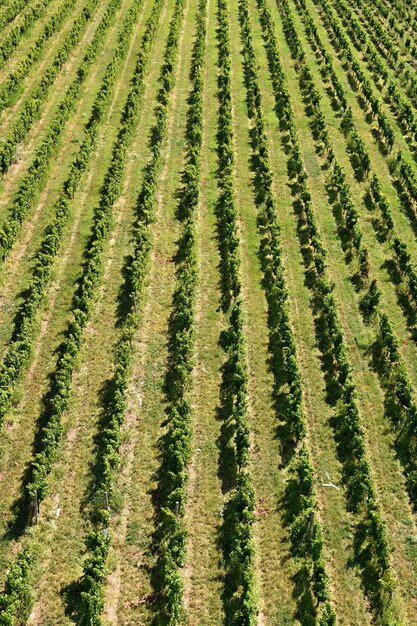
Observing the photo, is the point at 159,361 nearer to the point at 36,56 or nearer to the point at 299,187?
the point at 299,187

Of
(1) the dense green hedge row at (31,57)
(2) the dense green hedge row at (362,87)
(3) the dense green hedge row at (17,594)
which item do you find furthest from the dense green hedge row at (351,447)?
(1) the dense green hedge row at (31,57)

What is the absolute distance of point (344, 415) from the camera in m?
28.8

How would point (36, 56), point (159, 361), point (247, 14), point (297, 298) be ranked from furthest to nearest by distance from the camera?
point (247, 14) → point (36, 56) → point (297, 298) → point (159, 361)

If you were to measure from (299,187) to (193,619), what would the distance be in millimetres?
30320

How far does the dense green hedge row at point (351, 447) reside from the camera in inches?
910

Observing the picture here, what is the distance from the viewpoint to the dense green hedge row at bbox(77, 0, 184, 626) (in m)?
21.7

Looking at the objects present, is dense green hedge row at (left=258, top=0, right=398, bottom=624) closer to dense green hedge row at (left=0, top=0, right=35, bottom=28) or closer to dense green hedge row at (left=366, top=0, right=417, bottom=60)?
dense green hedge row at (left=366, top=0, right=417, bottom=60)

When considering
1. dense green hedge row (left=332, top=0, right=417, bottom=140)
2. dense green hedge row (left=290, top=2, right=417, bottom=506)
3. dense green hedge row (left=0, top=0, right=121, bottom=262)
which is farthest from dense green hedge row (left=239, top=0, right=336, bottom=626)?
dense green hedge row (left=0, top=0, right=121, bottom=262)

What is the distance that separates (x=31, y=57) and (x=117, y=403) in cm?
4108

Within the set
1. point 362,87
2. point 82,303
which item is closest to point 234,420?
point 82,303

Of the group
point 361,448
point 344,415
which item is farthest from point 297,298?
point 361,448

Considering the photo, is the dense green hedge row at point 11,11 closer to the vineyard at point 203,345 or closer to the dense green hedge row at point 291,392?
the vineyard at point 203,345

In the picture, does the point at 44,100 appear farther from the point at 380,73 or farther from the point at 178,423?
the point at 178,423

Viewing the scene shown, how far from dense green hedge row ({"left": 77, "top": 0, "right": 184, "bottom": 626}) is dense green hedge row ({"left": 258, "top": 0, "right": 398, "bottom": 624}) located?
25.5 feet
